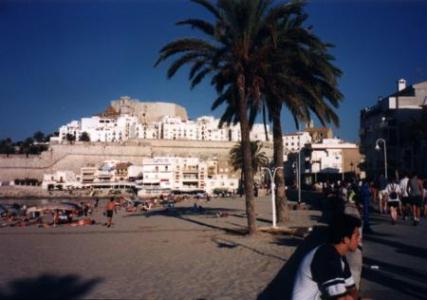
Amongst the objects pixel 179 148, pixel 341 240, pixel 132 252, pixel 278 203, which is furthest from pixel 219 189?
pixel 341 240

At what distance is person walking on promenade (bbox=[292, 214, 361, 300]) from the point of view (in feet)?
9.62

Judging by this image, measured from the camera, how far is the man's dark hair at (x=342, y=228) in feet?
10.5

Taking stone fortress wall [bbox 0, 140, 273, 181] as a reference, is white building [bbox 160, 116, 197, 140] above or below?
above

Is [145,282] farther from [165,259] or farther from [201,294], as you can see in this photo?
[165,259]

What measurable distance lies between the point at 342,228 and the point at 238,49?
41.0ft

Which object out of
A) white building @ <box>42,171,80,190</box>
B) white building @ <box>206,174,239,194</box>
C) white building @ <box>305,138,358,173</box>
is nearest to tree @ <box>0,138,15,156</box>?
white building @ <box>42,171,80,190</box>

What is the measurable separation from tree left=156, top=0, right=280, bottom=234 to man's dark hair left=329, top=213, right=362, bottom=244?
11946 mm

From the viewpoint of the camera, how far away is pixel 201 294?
7.03 meters

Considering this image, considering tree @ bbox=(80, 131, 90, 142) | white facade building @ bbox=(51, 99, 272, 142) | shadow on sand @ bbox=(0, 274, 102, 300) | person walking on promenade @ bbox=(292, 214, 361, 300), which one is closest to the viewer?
person walking on promenade @ bbox=(292, 214, 361, 300)

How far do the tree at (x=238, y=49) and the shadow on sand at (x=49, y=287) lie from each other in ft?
24.7

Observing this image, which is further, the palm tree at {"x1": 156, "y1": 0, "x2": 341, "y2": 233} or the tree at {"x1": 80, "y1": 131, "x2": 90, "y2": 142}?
the tree at {"x1": 80, "y1": 131, "x2": 90, "y2": 142}

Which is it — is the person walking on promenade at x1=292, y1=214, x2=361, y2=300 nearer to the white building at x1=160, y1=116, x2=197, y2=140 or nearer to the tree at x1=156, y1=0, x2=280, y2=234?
the tree at x1=156, y1=0, x2=280, y2=234

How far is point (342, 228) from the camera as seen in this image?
3.20 meters

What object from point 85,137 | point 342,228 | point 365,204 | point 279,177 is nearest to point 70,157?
point 85,137
